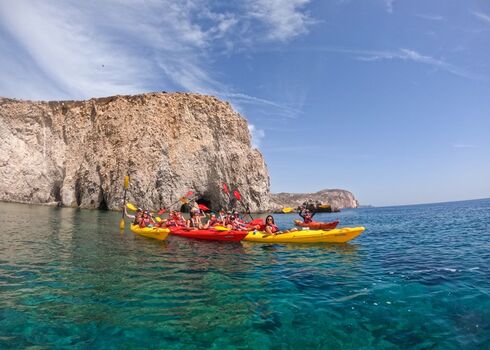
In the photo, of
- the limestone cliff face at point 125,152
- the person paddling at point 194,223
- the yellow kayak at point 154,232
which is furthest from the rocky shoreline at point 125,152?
the person paddling at point 194,223

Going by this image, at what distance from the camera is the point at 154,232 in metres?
16.7

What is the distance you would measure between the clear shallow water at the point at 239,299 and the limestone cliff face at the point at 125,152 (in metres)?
30.6

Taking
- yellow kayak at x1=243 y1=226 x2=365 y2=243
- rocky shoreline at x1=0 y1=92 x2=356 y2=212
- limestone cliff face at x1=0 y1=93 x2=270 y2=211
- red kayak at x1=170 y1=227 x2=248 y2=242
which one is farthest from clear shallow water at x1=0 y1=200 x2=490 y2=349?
rocky shoreline at x1=0 y1=92 x2=356 y2=212

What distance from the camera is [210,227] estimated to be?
17.4 m

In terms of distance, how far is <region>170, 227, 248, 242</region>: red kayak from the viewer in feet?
50.5

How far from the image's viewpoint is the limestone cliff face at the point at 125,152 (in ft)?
141

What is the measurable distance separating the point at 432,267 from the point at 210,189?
Result: 3803cm

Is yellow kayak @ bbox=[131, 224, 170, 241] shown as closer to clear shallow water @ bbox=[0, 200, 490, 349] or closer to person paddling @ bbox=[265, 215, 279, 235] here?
clear shallow water @ bbox=[0, 200, 490, 349]

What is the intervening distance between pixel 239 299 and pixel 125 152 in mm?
40294

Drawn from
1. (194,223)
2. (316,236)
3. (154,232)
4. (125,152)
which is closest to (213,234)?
(194,223)

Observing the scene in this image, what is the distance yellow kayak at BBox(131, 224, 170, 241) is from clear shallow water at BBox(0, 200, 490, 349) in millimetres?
3320

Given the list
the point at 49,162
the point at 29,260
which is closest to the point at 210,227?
the point at 29,260

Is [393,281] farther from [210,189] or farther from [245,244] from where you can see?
[210,189]

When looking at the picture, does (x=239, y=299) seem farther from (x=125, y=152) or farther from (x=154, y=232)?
(x=125, y=152)
